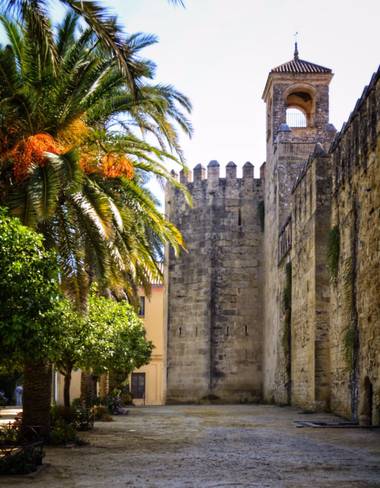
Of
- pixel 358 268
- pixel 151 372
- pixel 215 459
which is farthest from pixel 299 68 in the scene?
pixel 215 459

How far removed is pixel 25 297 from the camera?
868 cm

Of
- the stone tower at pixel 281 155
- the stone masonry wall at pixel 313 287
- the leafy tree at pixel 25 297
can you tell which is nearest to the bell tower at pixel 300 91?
the stone tower at pixel 281 155

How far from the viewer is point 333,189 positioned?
2027 centimetres

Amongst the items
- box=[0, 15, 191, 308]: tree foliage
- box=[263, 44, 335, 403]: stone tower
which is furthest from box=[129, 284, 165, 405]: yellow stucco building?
box=[0, 15, 191, 308]: tree foliage

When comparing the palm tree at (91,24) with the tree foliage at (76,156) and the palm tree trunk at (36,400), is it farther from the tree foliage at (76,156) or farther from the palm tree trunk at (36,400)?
the palm tree trunk at (36,400)

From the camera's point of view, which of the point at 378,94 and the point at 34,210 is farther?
the point at 378,94

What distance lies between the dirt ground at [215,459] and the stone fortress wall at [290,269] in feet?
9.92

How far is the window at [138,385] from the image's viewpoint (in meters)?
44.8

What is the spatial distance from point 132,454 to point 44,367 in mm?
2265

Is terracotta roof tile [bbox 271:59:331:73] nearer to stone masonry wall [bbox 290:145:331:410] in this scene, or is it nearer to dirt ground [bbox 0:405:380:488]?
stone masonry wall [bbox 290:145:331:410]

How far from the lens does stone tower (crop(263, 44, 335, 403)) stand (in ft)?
95.9

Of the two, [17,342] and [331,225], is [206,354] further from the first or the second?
[17,342]

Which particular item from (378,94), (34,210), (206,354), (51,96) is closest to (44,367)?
(34,210)

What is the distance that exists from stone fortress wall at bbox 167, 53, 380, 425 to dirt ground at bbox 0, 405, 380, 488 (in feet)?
9.92
